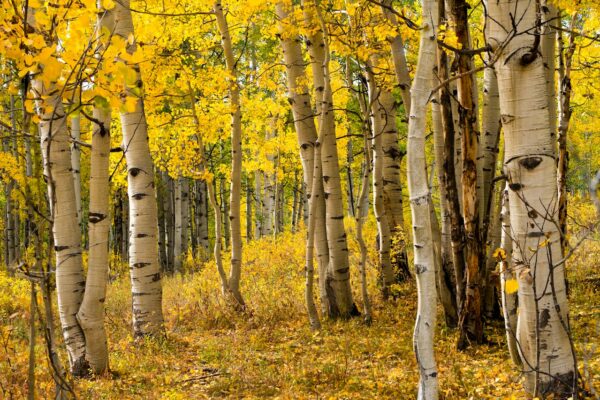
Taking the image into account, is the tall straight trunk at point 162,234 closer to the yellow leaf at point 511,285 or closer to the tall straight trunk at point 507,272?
the tall straight trunk at point 507,272

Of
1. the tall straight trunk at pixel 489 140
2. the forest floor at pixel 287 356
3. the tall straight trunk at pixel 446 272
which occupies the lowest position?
the forest floor at pixel 287 356

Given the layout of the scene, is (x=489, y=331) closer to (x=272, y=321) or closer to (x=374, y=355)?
(x=374, y=355)

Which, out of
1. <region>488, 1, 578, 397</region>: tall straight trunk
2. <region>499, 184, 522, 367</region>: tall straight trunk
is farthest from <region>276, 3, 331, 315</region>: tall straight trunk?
<region>488, 1, 578, 397</region>: tall straight trunk

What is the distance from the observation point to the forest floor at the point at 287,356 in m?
4.36

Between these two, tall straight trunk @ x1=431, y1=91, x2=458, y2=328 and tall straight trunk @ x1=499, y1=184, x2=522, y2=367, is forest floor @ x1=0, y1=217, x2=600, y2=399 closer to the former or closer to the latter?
tall straight trunk @ x1=431, y1=91, x2=458, y2=328

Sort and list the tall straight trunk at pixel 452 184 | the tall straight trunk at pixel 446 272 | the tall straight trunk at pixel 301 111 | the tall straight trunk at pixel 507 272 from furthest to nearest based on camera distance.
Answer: the tall straight trunk at pixel 301 111 → the tall straight trunk at pixel 446 272 → the tall straight trunk at pixel 452 184 → the tall straight trunk at pixel 507 272

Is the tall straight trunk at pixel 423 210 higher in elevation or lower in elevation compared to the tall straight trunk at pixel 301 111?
lower

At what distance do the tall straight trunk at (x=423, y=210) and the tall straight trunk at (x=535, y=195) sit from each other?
0.44 metres

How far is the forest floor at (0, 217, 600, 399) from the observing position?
436 cm

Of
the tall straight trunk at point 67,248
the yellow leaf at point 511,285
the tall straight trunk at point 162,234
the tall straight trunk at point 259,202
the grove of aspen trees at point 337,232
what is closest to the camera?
the yellow leaf at point 511,285

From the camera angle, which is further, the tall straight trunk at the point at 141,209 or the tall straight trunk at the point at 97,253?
the tall straight trunk at the point at 141,209

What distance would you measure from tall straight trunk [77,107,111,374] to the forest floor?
0.36 m

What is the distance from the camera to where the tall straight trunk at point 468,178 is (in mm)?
5051

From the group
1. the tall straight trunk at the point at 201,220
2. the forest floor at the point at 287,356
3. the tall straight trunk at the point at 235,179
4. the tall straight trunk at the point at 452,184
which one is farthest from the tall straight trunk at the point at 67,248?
the tall straight trunk at the point at 201,220
